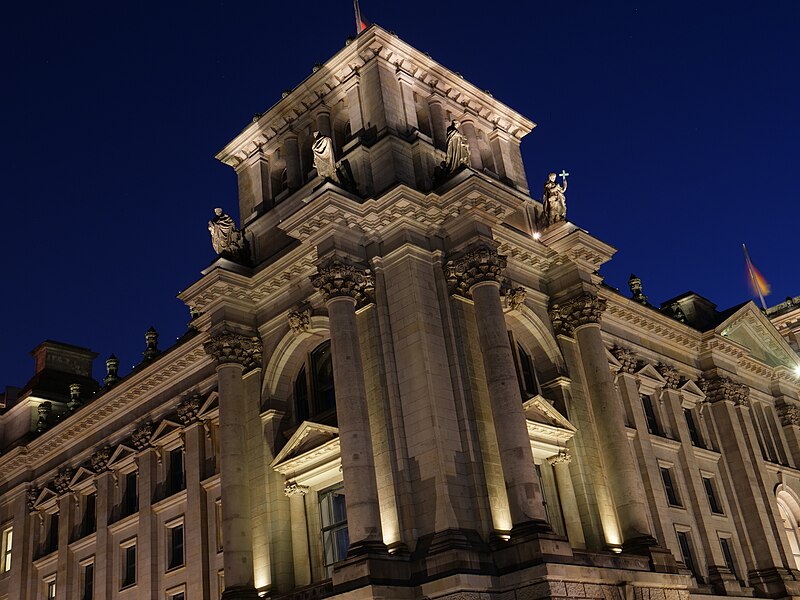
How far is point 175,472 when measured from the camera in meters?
44.0

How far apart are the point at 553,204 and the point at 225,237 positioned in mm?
13834

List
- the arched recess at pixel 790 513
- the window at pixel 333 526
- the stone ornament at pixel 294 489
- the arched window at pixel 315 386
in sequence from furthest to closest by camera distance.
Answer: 1. the arched recess at pixel 790 513
2. the arched window at pixel 315 386
3. the stone ornament at pixel 294 489
4. the window at pixel 333 526

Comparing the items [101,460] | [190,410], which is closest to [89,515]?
[101,460]

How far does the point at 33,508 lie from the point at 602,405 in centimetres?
3301

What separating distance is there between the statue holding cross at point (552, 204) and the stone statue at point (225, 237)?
12.9 meters

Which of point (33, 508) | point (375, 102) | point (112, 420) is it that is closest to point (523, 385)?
point (375, 102)

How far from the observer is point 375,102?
123 feet

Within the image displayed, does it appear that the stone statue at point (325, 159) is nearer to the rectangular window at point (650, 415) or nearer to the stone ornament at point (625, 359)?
the stone ornament at point (625, 359)

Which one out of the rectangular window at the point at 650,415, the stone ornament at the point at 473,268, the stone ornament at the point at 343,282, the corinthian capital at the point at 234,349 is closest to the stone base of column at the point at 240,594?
the corinthian capital at the point at 234,349

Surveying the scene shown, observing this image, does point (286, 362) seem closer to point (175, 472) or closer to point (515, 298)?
point (515, 298)

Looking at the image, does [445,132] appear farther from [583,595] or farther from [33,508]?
[33,508]

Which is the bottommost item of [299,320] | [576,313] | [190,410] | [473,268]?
[473,268]

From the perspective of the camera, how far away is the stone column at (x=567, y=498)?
34.0 metres

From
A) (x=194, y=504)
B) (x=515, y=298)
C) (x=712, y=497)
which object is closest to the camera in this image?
(x=515, y=298)
